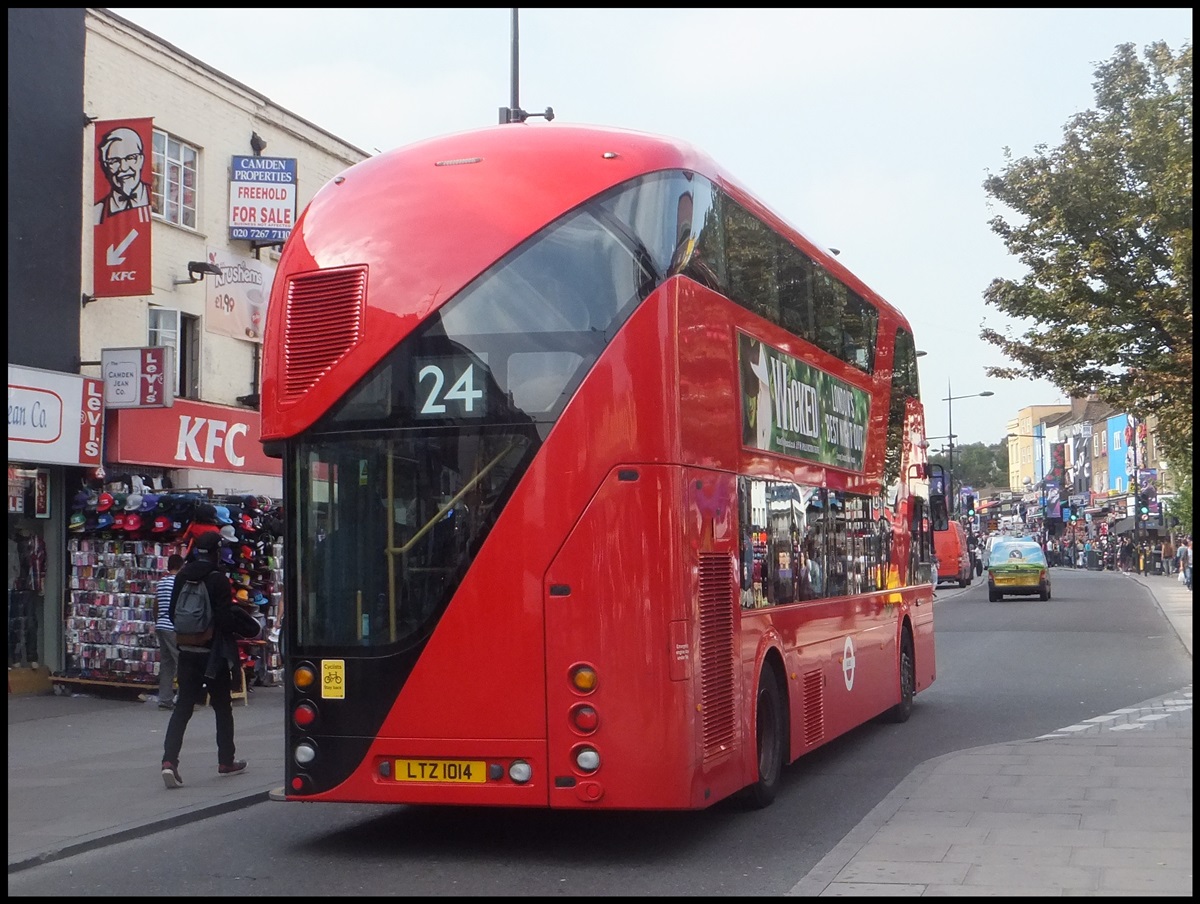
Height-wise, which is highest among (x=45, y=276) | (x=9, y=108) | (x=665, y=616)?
(x=9, y=108)

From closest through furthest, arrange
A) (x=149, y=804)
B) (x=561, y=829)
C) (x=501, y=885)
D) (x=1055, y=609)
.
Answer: (x=501, y=885)
(x=561, y=829)
(x=149, y=804)
(x=1055, y=609)

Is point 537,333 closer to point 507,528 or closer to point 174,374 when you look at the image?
point 507,528

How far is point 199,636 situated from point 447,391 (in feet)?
12.0

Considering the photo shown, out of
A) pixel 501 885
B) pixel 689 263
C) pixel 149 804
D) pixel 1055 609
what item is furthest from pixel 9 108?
pixel 1055 609

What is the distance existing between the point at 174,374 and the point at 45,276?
1837 mm

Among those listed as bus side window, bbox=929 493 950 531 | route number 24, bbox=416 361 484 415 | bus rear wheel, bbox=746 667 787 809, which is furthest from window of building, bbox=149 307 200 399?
route number 24, bbox=416 361 484 415

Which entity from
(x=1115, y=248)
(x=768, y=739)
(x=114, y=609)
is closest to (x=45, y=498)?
(x=114, y=609)

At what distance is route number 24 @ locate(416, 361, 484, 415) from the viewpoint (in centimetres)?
830

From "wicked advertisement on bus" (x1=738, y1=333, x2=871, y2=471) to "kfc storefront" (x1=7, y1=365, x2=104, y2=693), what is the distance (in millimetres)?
9492

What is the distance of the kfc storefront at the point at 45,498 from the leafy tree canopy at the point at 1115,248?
13871mm

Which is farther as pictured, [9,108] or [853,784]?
[9,108]

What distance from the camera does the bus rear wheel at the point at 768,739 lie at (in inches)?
392

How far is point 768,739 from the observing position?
1017 centimetres

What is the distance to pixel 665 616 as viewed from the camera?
821cm
